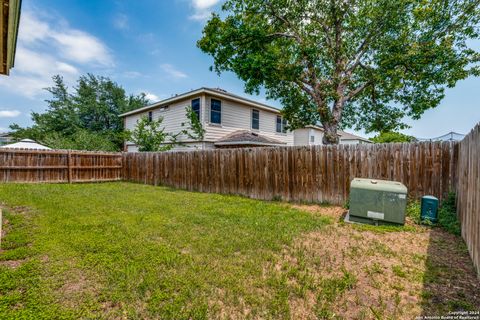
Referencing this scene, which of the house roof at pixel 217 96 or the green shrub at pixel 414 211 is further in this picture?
the house roof at pixel 217 96

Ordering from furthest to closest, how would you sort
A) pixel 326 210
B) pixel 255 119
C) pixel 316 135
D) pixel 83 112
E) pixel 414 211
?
pixel 83 112
pixel 316 135
pixel 255 119
pixel 326 210
pixel 414 211

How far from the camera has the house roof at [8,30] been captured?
111 inches

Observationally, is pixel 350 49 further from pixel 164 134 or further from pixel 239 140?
pixel 164 134

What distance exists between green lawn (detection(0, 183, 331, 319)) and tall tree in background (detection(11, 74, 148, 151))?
69.0 feet

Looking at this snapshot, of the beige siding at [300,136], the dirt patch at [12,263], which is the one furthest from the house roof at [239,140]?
the dirt patch at [12,263]

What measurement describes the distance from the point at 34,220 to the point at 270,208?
558 cm

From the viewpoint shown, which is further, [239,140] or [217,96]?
[217,96]

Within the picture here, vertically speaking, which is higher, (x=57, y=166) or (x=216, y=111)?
(x=216, y=111)

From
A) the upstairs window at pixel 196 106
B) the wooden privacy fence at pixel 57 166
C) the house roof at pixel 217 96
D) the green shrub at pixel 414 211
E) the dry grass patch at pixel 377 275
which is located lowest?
the dry grass patch at pixel 377 275

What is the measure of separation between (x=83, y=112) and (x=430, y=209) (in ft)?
101

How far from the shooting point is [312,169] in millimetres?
7391

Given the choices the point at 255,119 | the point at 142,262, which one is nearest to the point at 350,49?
the point at 255,119

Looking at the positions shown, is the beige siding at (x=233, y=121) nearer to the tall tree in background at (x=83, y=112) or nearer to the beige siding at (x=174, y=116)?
the beige siding at (x=174, y=116)

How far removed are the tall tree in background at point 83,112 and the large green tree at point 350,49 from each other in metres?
17.6
